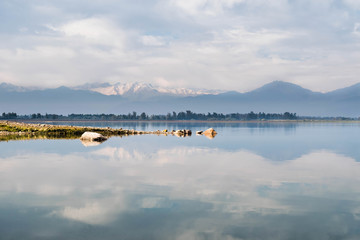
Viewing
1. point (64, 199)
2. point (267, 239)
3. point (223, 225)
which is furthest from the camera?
point (64, 199)

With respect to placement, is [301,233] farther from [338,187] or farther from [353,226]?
[338,187]

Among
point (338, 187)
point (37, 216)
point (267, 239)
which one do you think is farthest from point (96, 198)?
point (338, 187)

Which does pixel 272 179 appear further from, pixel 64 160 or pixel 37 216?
pixel 64 160

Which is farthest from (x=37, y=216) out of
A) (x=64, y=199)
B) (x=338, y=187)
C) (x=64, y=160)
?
(x=64, y=160)

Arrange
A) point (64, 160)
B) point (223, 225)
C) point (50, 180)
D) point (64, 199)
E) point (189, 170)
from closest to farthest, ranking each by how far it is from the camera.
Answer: point (223, 225) < point (64, 199) < point (50, 180) < point (189, 170) < point (64, 160)

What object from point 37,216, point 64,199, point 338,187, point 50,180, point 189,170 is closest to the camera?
point 37,216

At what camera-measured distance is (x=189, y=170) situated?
28.3 meters

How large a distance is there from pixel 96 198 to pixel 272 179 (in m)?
12.5

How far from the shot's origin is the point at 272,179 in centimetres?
2448

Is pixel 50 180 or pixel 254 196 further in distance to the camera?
pixel 50 180

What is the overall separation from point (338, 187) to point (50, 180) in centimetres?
1873

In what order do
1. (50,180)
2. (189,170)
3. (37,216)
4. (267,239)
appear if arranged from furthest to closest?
1. (189,170)
2. (50,180)
3. (37,216)
4. (267,239)

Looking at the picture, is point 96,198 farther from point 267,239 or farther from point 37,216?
point 267,239

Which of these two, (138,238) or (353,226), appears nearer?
(138,238)
